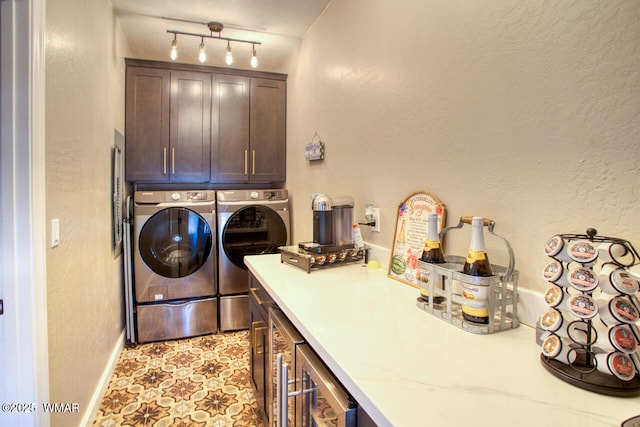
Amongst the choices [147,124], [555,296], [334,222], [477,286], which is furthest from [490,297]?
[147,124]

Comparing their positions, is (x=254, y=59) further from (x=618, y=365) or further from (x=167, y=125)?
(x=618, y=365)

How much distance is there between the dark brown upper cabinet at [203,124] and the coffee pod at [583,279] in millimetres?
2860

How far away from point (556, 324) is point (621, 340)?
0.39 feet

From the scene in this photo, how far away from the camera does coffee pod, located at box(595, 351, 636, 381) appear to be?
0.71 meters

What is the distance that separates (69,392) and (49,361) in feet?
1.16

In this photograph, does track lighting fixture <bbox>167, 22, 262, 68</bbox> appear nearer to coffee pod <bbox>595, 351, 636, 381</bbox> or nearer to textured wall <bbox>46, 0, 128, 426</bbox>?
textured wall <bbox>46, 0, 128, 426</bbox>

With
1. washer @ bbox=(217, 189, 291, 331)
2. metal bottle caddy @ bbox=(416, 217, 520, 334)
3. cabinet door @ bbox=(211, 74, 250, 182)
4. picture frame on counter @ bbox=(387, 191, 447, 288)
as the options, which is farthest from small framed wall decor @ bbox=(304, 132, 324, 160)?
metal bottle caddy @ bbox=(416, 217, 520, 334)

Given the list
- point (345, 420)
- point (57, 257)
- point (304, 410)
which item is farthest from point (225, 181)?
point (345, 420)

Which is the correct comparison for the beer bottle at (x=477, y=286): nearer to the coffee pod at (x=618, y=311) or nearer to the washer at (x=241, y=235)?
the coffee pod at (x=618, y=311)

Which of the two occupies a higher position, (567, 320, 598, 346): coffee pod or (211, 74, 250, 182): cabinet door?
(211, 74, 250, 182): cabinet door

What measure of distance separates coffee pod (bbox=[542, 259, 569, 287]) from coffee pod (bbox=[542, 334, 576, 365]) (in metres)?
0.13

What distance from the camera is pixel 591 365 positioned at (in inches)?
30.3

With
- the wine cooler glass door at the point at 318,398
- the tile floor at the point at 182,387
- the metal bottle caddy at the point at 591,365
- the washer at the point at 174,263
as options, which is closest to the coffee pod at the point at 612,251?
the metal bottle caddy at the point at 591,365

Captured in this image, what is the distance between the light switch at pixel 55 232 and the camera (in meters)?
1.37
